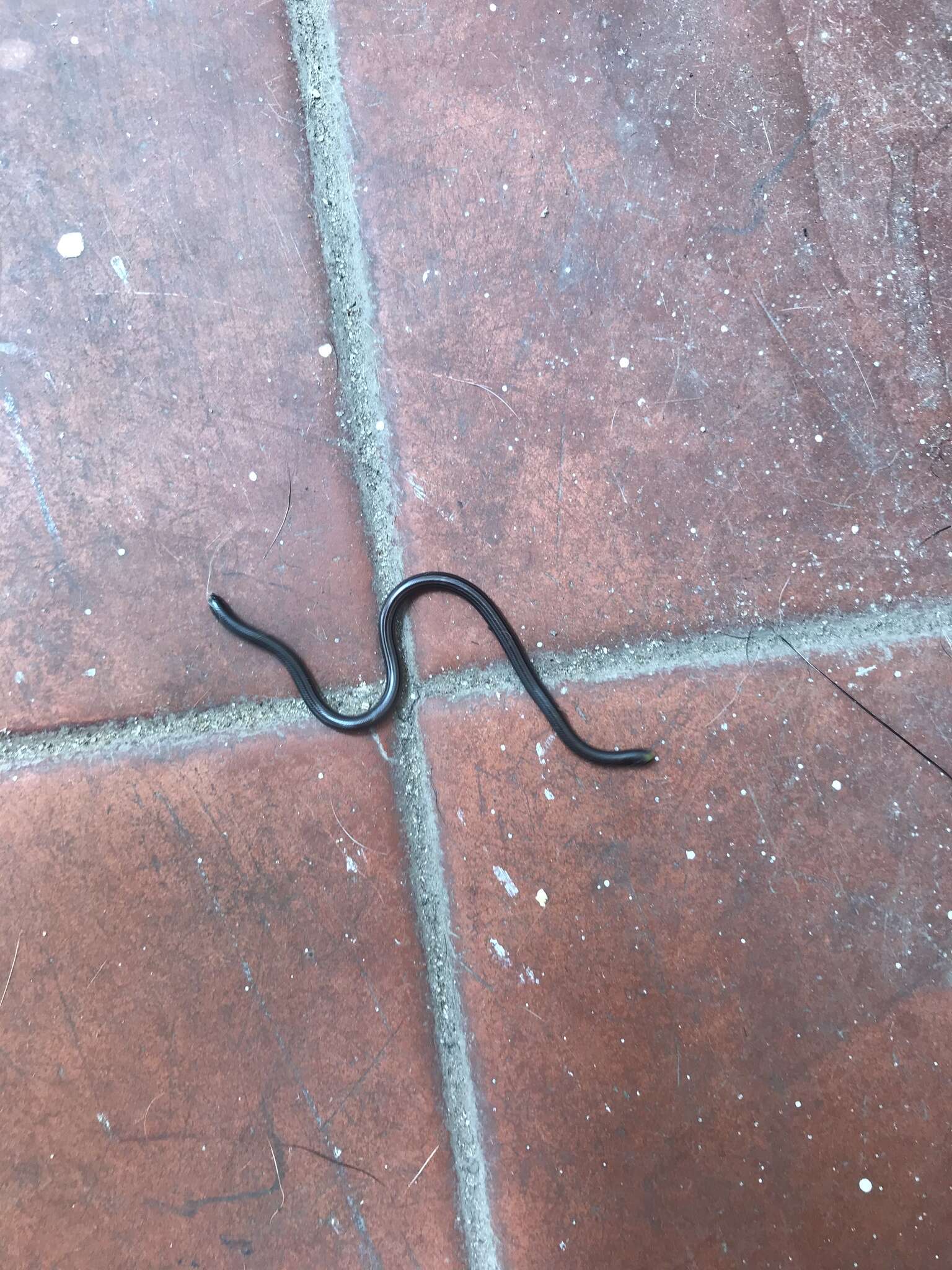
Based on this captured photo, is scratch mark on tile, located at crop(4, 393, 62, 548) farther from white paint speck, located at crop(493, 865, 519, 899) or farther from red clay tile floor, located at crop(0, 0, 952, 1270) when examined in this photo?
white paint speck, located at crop(493, 865, 519, 899)

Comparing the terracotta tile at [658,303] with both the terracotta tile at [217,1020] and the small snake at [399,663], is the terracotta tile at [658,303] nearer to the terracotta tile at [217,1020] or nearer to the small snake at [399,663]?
the small snake at [399,663]

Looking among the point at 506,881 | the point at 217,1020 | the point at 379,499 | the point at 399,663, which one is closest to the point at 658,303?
the point at 379,499

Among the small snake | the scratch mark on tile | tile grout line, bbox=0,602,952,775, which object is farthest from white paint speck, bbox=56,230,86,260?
tile grout line, bbox=0,602,952,775

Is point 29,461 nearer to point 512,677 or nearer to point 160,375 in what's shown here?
point 160,375

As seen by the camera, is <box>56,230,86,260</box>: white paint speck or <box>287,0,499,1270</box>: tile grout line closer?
<box>287,0,499,1270</box>: tile grout line

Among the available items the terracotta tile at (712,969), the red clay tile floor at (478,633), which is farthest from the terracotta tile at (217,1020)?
the terracotta tile at (712,969)
